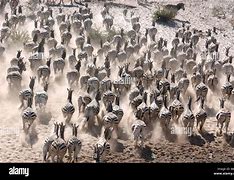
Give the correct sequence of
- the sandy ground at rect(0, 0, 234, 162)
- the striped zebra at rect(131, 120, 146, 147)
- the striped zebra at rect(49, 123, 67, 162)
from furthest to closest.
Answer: the striped zebra at rect(131, 120, 146, 147), the sandy ground at rect(0, 0, 234, 162), the striped zebra at rect(49, 123, 67, 162)

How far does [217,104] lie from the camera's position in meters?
24.0

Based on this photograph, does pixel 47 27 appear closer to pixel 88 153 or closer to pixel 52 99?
pixel 52 99

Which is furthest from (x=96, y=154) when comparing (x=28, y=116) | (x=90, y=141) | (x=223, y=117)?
(x=223, y=117)

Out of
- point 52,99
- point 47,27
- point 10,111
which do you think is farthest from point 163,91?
point 47,27

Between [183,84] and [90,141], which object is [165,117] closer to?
[90,141]

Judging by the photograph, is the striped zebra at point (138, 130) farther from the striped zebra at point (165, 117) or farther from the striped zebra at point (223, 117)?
the striped zebra at point (223, 117)

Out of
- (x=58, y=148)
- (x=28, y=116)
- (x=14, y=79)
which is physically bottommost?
(x=58, y=148)

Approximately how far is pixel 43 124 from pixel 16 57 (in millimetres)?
Result: 5726

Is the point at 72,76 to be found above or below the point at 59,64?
below

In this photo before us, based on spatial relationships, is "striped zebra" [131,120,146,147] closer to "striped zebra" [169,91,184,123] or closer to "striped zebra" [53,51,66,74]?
"striped zebra" [169,91,184,123]

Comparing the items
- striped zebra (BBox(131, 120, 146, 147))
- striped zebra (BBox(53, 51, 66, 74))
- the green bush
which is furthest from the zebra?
the green bush

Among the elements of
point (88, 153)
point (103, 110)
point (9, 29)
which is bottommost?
point (88, 153)

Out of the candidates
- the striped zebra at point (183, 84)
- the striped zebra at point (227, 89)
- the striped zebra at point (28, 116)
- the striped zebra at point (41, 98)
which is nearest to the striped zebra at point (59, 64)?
the striped zebra at point (41, 98)

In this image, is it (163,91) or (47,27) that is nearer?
(163,91)
